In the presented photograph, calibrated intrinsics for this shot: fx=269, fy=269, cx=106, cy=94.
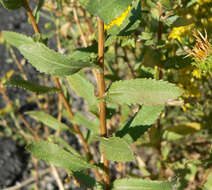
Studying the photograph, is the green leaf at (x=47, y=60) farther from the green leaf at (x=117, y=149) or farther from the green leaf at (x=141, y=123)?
the green leaf at (x=141, y=123)

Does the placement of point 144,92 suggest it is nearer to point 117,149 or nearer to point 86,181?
point 117,149

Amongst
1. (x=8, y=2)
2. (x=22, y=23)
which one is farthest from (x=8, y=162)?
(x=22, y=23)

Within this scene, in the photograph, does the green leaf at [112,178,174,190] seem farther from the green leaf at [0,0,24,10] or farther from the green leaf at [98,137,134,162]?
the green leaf at [0,0,24,10]


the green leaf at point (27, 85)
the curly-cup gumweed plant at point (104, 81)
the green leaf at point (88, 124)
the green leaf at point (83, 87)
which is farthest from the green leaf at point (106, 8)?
the green leaf at point (88, 124)

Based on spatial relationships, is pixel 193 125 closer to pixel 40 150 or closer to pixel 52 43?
pixel 40 150

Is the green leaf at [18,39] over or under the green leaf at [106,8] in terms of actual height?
under
